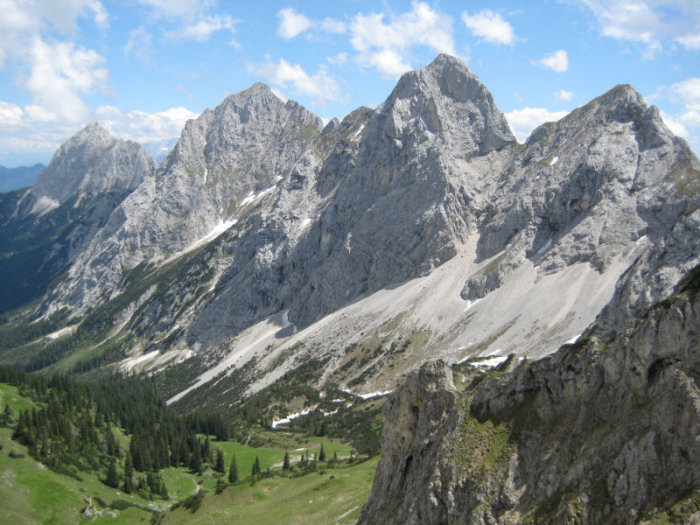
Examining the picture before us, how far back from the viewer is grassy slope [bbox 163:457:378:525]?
181 feet

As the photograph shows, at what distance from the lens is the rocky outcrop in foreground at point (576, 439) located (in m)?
21.0

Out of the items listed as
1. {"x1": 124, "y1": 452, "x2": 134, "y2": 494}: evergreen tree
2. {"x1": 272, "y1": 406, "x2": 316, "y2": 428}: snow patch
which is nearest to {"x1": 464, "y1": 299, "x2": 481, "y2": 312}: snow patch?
{"x1": 272, "y1": 406, "x2": 316, "y2": 428}: snow patch

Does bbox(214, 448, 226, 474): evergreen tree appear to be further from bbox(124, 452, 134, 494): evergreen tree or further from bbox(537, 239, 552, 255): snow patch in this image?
bbox(537, 239, 552, 255): snow patch

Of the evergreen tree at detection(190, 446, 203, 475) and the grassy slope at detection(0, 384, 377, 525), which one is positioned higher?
the grassy slope at detection(0, 384, 377, 525)

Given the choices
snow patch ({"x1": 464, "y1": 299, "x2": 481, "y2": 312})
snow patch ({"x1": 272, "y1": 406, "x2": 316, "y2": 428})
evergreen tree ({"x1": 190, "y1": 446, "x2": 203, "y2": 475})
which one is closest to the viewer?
evergreen tree ({"x1": 190, "y1": 446, "x2": 203, "y2": 475})

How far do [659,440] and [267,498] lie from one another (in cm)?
5521

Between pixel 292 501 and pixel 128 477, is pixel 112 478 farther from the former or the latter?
pixel 292 501

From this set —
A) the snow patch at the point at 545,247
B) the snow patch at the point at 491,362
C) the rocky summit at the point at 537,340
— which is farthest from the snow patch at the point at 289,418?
the snow patch at the point at 545,247

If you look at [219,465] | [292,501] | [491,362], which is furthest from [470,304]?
[292,501]

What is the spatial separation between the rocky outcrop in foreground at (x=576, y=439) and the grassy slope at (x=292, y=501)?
20.8m

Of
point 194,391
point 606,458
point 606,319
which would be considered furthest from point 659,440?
point 194,391

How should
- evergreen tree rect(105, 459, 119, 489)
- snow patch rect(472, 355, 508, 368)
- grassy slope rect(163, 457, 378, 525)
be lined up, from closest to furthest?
1. grassy slope rect(163, 457, 378, 525)
2. evergreen tree rect(105, 459, 119, 489)
3. snow patch rect(472, 355, 508, 368)

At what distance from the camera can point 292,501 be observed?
62125mm

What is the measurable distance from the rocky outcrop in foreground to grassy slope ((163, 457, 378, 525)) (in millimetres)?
20818
